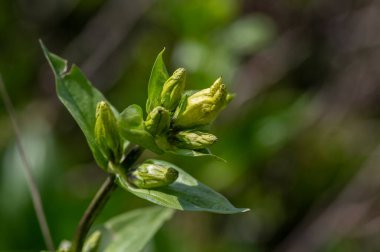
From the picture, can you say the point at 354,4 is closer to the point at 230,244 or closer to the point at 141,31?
the point at 141,31

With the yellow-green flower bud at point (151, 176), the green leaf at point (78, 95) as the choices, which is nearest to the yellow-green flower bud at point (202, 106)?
the yellow-green flower bud at point (151, 176)

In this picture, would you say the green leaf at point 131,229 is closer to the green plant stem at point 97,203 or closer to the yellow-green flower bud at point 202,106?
the green plant stem at point 97,203

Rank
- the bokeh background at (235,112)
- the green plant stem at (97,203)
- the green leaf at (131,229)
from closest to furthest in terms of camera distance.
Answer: the green plant stem at (97,203) < the green leaf at (131,229) < the bokeh background at (235,112)

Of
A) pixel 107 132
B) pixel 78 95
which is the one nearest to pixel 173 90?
pixel 107 132

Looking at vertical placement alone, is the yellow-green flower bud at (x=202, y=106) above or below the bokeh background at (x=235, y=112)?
above

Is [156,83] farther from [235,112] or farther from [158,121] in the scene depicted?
[235,112]

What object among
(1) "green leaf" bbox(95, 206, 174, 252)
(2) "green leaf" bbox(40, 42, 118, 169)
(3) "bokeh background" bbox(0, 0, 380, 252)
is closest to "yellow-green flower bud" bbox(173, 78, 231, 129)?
(2) "green leaf" bbox(40, 42, 118, 169)

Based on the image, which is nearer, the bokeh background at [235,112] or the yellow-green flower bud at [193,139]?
the yellow-green flower bud at [193,139]
